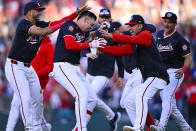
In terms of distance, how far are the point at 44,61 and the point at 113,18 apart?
966cm

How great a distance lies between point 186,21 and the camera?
64.0 ft

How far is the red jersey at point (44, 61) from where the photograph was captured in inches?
401

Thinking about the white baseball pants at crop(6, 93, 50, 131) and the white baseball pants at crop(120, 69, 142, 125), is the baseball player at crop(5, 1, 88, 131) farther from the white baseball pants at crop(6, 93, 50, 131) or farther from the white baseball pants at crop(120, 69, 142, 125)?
the white baseball pants at crop(120, 69, 142, 125)

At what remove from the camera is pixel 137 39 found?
8.39 meters

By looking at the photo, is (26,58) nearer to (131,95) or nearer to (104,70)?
(131,95)

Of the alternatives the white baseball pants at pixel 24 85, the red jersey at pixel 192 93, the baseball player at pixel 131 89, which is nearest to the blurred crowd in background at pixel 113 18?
the red jersey at pixel 192 93

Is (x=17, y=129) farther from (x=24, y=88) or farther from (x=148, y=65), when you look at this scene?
(x=148, y=65)

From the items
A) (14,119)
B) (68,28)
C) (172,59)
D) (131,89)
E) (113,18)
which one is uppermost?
(68,28)

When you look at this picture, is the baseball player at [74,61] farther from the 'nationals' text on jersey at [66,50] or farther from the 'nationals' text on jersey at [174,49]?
the 'nationals' text on jersey at [174,49]

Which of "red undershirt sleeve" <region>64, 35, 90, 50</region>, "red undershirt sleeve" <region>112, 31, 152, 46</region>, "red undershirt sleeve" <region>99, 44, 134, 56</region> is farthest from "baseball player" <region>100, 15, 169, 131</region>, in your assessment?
"red undershirt sleeve" <region>64, 35, 90, 50</region>

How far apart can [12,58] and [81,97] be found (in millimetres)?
1413

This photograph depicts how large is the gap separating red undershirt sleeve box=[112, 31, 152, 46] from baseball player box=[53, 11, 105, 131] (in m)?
0.30

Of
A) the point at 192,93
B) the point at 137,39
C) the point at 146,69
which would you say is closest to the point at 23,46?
the point at 137,39

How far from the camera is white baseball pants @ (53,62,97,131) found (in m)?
8.29
